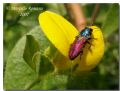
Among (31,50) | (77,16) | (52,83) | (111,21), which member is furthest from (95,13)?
(31,50)

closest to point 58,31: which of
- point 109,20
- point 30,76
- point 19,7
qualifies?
point 30,76

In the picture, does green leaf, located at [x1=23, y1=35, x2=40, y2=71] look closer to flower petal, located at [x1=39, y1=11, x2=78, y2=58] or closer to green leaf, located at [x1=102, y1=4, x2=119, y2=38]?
flower petal, located at [x1=39, y1=11, x2=78, y2=58]

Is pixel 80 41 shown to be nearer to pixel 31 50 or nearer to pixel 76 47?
pixel 76 47

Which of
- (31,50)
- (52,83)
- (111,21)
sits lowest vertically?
(52,83)

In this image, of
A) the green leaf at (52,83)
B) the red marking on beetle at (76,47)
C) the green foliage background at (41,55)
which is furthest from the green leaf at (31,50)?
the green leaf at (52,83)

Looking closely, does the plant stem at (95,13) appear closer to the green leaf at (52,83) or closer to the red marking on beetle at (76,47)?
the red marking on beetle at (76,47)

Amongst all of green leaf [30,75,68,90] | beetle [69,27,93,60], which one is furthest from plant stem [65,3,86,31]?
green leaf [30,75,68,90]

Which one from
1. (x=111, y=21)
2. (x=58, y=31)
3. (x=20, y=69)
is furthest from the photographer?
(x=111, y=21)

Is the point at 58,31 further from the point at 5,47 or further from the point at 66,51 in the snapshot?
the point at 5,47
